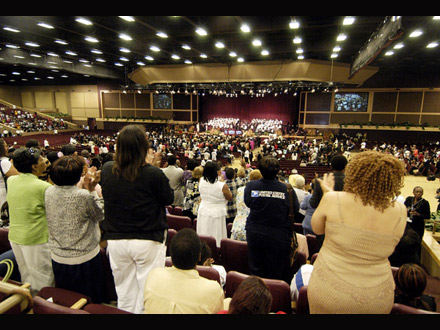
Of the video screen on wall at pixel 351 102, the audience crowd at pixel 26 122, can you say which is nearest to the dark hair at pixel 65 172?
the video screen on wall at pixel 351 102

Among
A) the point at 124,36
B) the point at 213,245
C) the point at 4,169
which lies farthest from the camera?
the point at 124,36

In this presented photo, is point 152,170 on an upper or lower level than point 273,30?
lower

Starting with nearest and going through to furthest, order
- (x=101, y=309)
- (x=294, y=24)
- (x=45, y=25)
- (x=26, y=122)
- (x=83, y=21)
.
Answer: (x=101, y=309) < (x=294, y=24) < (x=83, y=21) < (x=45, y=25) < (x=26, y=122)

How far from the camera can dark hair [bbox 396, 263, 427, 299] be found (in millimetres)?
1688

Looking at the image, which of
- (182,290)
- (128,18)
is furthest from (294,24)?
(182,290)

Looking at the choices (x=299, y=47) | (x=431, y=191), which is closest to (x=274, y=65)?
(x=299, y=47)

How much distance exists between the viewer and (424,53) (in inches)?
520

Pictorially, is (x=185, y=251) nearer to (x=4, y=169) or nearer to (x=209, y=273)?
(x=209, y=273)

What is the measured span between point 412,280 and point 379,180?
2.87 feet

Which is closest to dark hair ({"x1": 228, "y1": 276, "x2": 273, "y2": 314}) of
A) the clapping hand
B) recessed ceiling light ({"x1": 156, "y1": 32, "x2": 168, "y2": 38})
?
the clapping hand

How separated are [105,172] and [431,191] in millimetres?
11629

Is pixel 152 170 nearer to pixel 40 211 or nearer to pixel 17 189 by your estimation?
pixel 40 211

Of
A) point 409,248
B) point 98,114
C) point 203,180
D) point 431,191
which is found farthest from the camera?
point 98,114

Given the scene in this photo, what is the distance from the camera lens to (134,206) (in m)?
1.67
